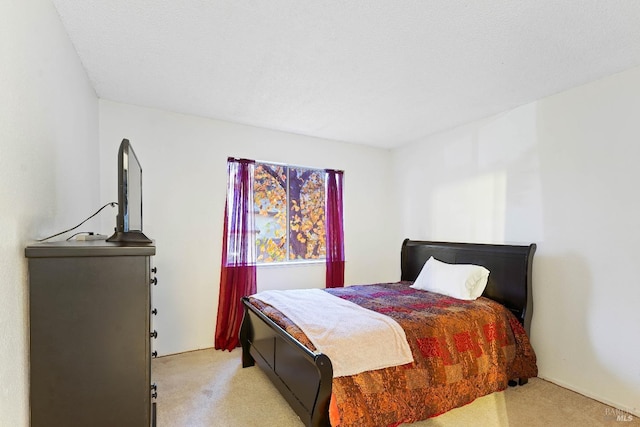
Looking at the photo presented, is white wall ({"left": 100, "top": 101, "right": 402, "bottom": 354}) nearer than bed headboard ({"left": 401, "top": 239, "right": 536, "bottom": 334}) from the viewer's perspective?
No

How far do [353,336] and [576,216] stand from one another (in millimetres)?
2176

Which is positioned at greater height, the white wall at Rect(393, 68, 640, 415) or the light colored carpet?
the white wall at Rect(393, 68, 640, 415)

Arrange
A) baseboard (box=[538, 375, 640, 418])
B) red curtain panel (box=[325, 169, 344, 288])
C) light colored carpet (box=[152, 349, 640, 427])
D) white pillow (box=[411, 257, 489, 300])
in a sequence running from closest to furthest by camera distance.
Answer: light colored carpet (box=[152, 349, 640, 427]), baseboard (box=[538, 375, 640, 418]), white pillow (box=[411, 257, 489, 300]), red curtain panel (box=[325, 169, 344, 288])

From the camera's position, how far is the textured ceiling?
1800 millimetres

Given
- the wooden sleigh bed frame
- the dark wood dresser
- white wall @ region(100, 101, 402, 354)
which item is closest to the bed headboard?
the wooden sleigh bed frame

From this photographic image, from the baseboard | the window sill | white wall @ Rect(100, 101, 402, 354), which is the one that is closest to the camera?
the baseboard

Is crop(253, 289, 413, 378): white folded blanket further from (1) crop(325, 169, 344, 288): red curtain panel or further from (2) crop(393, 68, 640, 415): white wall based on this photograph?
(1) crop(325, 169, 344, 288): red curtain panel

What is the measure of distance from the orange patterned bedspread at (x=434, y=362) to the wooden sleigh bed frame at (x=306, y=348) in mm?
86

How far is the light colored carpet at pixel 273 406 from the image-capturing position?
2.21 metres

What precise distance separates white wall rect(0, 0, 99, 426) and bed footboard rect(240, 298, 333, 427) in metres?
1.30

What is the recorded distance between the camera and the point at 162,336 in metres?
3.36

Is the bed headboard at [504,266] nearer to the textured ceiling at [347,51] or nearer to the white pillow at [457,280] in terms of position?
the white pillow at [457,280]

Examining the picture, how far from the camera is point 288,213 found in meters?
4.21

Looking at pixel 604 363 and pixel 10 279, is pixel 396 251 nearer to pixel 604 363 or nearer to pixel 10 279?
pixel 604 363
